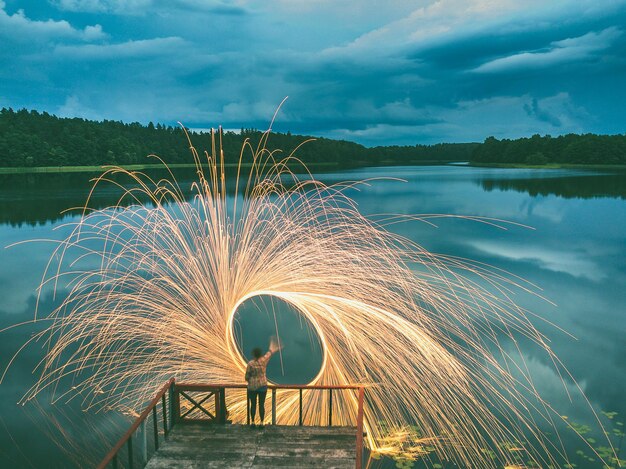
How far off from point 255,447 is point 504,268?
28808 millimetres

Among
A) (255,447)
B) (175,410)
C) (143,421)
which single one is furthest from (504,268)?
(143,421)

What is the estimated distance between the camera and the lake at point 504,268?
46.3 feet

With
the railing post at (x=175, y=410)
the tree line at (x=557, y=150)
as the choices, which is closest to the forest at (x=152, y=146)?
the tree line at (x=557, y=150)

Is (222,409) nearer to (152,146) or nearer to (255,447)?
(255,447)

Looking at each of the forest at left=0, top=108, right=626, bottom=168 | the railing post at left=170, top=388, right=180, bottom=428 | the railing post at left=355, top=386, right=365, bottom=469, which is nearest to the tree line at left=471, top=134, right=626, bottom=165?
the forest at left=0, top=108, right=626, bottom=168

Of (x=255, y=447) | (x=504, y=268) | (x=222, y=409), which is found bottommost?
(x=504, y=268)

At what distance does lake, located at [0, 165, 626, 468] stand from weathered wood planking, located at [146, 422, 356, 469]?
17.0 feet

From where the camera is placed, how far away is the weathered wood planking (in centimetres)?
859

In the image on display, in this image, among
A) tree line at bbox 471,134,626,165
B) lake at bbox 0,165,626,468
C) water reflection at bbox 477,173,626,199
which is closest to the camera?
lake at bbox 0,165,626,468

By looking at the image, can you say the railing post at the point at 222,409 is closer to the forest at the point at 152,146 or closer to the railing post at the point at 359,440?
the railing post at the point at 359,440

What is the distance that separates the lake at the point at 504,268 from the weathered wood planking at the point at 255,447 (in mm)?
5190

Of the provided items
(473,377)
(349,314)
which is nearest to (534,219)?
(473,377)

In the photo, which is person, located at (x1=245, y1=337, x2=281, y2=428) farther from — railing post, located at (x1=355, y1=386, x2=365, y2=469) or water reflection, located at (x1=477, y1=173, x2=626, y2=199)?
water reflection, located at (x1=477, y1=173, x2=626, y2=199)

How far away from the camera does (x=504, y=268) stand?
33.7 metres
